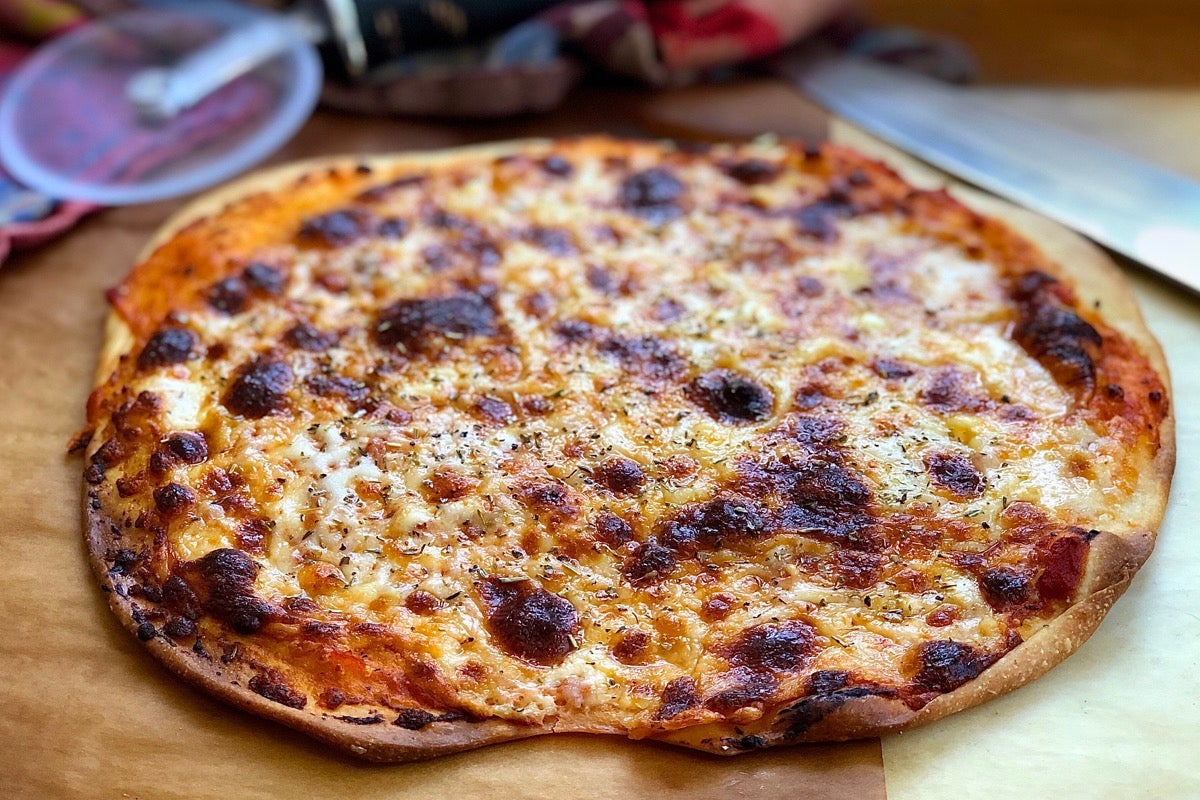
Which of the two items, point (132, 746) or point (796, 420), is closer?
point (132, 746)

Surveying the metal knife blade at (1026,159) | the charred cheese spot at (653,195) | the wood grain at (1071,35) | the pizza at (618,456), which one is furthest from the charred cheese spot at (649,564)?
the wood grain at (1071,35)

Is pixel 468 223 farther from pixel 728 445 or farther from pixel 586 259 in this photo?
pixel 728 445

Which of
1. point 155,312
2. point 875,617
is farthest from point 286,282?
point 875,617

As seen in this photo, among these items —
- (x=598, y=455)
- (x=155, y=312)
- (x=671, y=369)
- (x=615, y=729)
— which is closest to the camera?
(x=615, y=729)

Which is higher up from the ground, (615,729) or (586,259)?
(586,259)

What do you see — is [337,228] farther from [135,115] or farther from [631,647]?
[631,647]

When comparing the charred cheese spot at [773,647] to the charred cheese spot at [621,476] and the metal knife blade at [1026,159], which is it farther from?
the metal knife blade at [1026,159]
